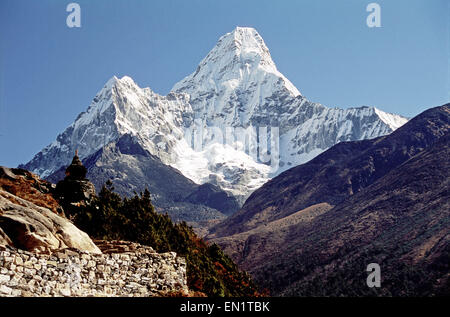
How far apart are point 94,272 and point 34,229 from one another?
340 centimetres

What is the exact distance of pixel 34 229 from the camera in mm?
26188

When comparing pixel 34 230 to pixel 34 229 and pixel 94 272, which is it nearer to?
pixel 34 229

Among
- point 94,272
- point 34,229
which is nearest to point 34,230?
point 34,229

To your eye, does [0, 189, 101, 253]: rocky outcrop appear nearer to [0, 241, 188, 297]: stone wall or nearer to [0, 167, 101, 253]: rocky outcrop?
[0, 167, 101, 253]: rocky outcrop

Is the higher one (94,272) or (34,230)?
(34,230)

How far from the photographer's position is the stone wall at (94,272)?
2189 centimetres

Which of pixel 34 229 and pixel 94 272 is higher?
pixel 34 229

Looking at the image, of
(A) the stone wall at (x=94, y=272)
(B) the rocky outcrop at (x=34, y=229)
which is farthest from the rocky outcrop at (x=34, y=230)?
(A) the stone wall at (x=94, y=272)

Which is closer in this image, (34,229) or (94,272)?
(94,272)

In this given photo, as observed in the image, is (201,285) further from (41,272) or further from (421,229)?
(421,229)

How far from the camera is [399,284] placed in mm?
126375

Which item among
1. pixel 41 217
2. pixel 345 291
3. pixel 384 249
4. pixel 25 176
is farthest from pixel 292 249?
pixel 41 217

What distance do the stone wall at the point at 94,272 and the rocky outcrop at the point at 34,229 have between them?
1.39m

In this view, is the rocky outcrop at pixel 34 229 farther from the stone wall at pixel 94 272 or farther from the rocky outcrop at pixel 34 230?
the stone wall at pixel 94 272
